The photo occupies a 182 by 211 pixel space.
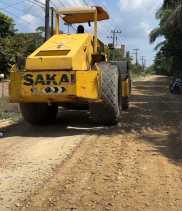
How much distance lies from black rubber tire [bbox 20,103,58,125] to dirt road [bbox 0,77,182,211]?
638mm

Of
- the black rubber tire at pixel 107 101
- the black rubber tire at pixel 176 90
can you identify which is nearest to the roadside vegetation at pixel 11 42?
the black rubber tire at pixel 176 90

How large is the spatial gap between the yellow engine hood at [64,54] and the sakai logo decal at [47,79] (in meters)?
0.20

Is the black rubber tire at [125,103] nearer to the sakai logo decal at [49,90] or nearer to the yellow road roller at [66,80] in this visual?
the yellow road roller at [66,80]

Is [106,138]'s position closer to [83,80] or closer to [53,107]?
[83,80]

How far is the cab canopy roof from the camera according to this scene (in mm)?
15469

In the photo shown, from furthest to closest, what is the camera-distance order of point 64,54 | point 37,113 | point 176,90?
point 176,90
point 37,113
point 64,54

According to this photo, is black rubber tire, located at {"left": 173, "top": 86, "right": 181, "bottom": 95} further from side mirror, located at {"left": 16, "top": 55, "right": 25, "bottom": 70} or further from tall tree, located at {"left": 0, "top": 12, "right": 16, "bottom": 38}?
tall tree, located at {"left": 0, "top": 12, "right": 16, "bottom": 38}

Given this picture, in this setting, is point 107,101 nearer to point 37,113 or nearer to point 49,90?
point 49,90

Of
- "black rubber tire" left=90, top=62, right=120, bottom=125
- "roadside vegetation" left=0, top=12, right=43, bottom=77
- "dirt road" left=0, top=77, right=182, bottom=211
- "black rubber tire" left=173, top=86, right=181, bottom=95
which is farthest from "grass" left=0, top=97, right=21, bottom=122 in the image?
"roadside vegetation" left=0, top=12, right=43, bottom=77

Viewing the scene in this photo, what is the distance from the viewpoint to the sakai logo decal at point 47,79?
12992mm

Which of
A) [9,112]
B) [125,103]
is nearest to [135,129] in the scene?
[125,103]

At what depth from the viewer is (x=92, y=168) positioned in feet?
30.3

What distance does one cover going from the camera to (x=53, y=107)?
1584 cm

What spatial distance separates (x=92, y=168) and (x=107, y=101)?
4.52m
